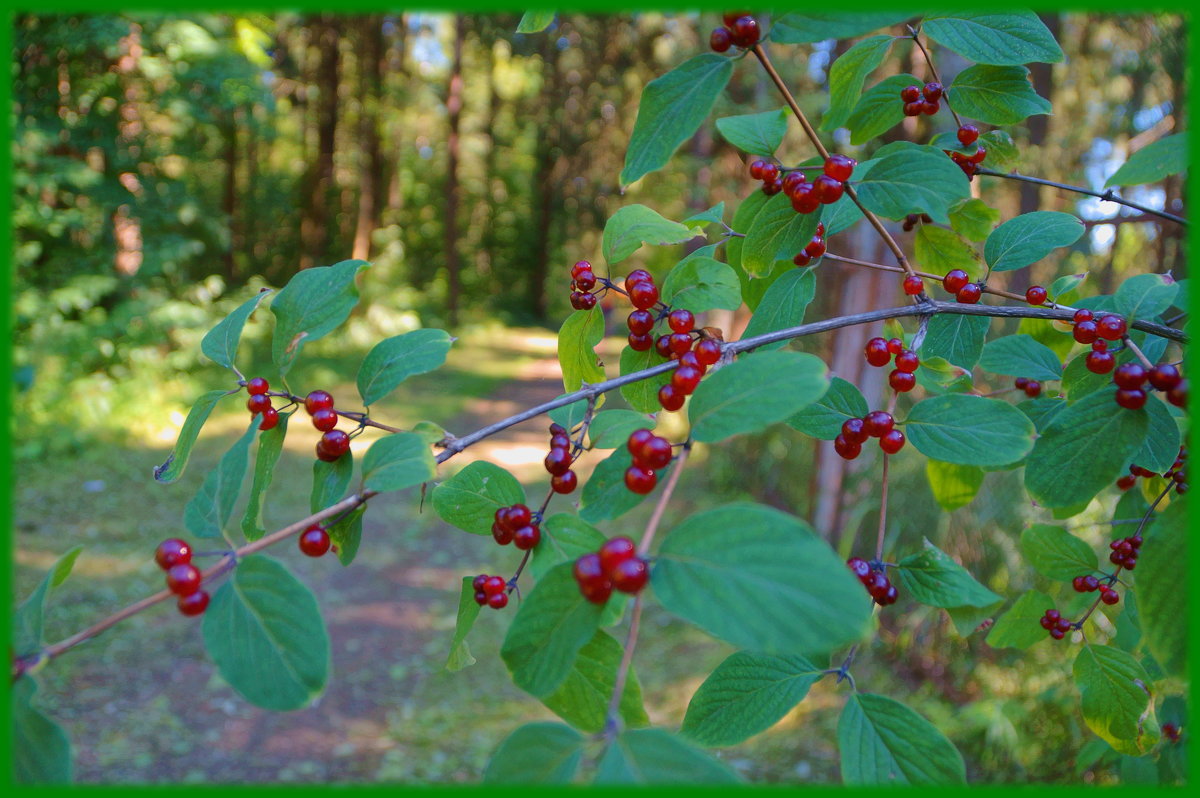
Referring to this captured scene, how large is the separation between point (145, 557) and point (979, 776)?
4.63 metres

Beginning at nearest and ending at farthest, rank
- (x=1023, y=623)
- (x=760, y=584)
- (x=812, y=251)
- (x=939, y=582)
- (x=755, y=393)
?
(x=760, y=584)
(x=755, y=393)
(x=939, y=582)
(x=812, y=251)
(x=1023, y=623)

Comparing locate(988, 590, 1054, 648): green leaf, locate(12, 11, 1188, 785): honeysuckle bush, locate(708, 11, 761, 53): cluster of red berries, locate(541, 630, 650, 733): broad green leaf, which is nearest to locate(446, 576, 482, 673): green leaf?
locate(12, 11, 1188, 785): honeysuckle bush

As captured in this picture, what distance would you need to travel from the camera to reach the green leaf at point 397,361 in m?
0.72

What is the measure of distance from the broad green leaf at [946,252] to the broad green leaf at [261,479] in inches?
31.9

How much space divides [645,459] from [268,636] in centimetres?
30

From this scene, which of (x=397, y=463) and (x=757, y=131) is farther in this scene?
(x=757, y=131)

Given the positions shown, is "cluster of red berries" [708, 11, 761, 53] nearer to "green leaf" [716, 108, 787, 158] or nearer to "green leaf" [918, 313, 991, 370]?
"green leaf" [716, 108, 787, 158]

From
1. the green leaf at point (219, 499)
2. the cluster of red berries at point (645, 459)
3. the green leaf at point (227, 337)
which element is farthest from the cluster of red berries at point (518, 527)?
the green leaf at point (227, 337)

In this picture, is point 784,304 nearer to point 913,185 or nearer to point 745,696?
→ point 913,185

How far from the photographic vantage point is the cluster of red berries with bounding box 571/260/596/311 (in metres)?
0.80

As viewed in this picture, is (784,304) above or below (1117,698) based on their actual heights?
above

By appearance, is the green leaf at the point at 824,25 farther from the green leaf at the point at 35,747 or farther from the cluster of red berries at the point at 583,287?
the green leaf at the point at 35,747

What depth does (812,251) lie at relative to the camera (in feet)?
2.83

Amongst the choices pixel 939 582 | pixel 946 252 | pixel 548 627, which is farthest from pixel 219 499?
pixel 946 252
